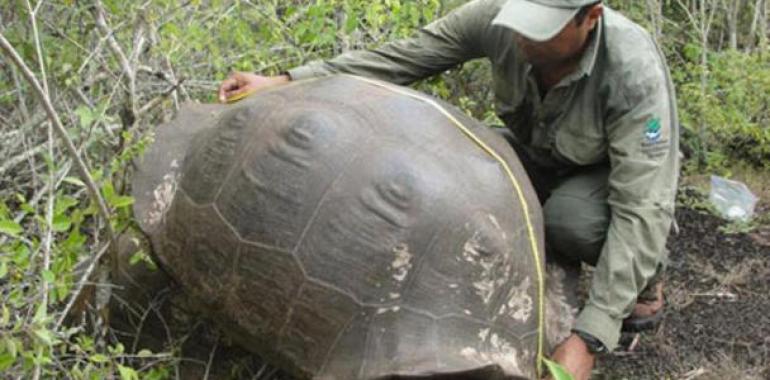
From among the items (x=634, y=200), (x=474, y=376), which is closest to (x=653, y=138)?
(x=634, y=200)

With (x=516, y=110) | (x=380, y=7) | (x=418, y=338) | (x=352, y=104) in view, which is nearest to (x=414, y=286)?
(x=418, y=338)

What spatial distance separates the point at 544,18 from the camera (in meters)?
2.95

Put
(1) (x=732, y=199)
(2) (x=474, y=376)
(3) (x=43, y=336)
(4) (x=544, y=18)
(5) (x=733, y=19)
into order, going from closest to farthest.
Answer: (3) (x=43, y=336) → (2) (x=474, y=376) → (4) (x=544, y=18) → (1) (x=732, y=199) → (5) (x=733, y=19)

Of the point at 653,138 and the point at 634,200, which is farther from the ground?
the point at 653,138

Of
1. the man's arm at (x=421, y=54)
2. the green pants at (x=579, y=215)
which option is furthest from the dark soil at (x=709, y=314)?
the man's arm at (x=421, y=54)

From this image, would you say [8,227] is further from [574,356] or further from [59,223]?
[574,356]

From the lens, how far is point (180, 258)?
3049 mm

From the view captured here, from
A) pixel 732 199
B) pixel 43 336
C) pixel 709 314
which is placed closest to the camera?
pixel 43 336

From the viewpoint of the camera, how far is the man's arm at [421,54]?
138 inches

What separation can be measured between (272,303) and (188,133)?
31.6 inches

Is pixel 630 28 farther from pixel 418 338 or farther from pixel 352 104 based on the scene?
pixel 418 338

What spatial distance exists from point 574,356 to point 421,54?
128cm

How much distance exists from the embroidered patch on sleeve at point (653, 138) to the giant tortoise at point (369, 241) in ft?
1.26

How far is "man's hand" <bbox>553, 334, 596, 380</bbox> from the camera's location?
2.80 metres
